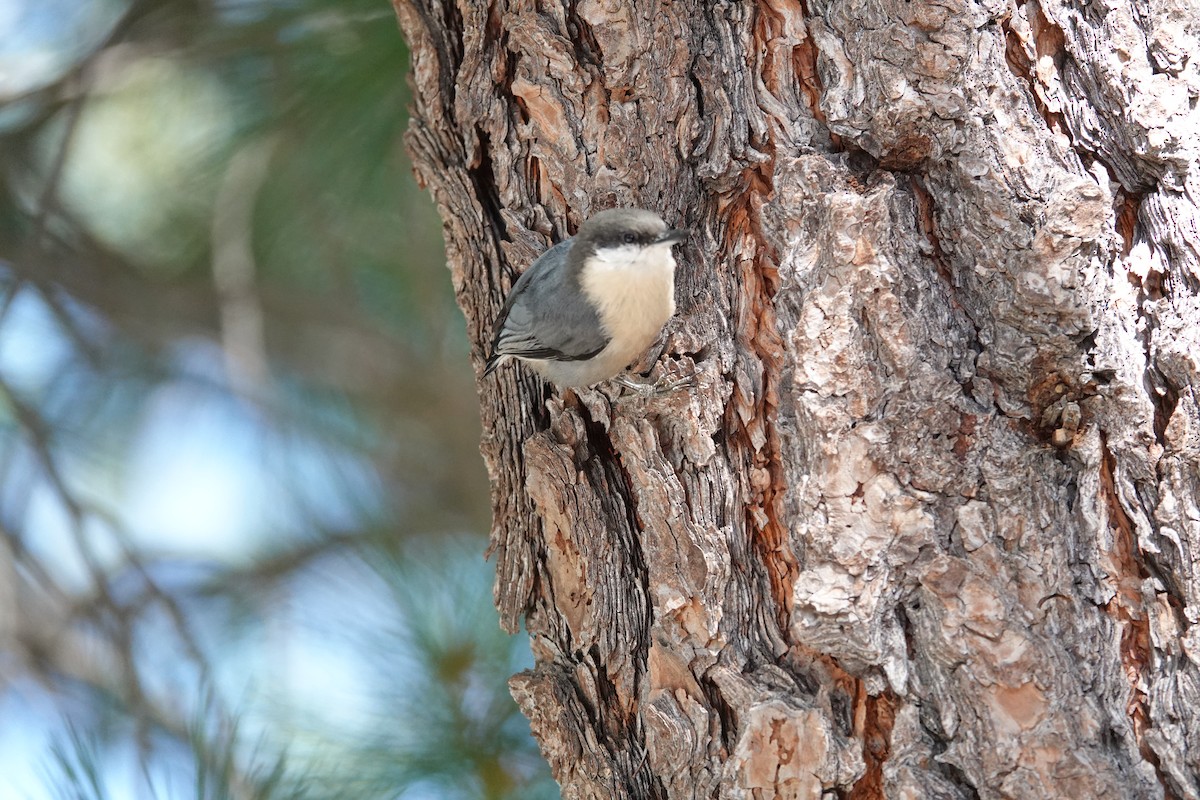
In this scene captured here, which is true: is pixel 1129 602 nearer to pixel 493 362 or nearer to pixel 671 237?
pixel 671 237

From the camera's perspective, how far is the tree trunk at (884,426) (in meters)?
1.22

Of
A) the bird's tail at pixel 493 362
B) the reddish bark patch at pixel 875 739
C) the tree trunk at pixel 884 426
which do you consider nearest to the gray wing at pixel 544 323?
the bird's tail at pixel 493 362

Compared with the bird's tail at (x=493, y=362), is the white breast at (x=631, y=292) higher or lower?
higher

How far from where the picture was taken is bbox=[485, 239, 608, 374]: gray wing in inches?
69.2

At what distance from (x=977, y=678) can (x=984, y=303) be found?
1.59 feet

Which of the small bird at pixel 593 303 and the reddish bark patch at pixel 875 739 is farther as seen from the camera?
the small bird at pixel 593 303

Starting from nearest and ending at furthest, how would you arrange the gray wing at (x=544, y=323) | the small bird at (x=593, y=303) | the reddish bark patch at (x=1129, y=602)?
the reddish bark patch at (x=1129, y=602), the small bird at (x=593, y=303), the gray wing at (x=544, y=323)

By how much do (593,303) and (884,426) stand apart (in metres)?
0.70

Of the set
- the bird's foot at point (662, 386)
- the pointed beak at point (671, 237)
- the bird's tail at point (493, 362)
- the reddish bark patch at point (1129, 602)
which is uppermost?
the pointed beak at point (671, 237)

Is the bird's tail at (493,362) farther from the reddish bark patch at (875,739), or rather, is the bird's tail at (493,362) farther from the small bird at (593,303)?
the reddish bark patch at (875,739)

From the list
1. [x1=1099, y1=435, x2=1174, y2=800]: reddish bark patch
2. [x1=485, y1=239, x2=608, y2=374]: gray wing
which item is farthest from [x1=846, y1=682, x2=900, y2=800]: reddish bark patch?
[x1=485, y1=239, x2=608, y2=374]: gray wing

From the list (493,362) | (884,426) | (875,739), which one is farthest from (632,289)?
(875,739)

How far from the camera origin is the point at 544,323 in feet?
5.90

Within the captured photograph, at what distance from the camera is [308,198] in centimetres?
281
